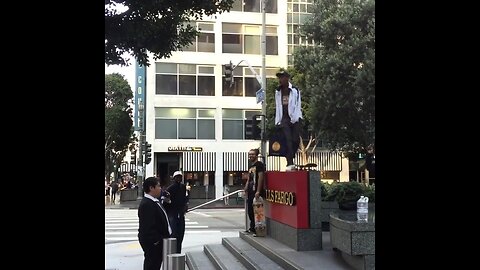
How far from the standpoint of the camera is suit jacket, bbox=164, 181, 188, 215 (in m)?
9.06

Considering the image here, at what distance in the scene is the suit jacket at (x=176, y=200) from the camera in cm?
906

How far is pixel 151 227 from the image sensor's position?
20.4 ft

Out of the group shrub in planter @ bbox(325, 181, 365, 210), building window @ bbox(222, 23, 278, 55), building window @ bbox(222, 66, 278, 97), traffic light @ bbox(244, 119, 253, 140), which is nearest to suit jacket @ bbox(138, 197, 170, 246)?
shrub in planter @ bbox(325, 181, 365, 210)

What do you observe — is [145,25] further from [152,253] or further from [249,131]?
[249,131]

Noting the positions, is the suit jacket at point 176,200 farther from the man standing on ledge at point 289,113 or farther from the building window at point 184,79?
the building window at point 184,79

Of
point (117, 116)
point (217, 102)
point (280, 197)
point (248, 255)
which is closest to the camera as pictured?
point (248, 255)

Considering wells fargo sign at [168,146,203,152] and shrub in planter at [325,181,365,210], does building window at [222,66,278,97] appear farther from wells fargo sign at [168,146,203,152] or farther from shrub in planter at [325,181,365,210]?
shrub in planter at [325,181,365,210]

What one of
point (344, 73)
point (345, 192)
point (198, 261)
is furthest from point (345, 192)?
point (344, 73)

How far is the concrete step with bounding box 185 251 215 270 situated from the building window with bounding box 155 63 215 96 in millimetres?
23066

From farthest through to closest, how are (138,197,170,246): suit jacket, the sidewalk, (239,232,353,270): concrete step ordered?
1. the sidewalk
2. (239,232,353,270): concrete step
3. (138,197,170,246): suit jacket

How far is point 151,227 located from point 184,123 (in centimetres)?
2747
